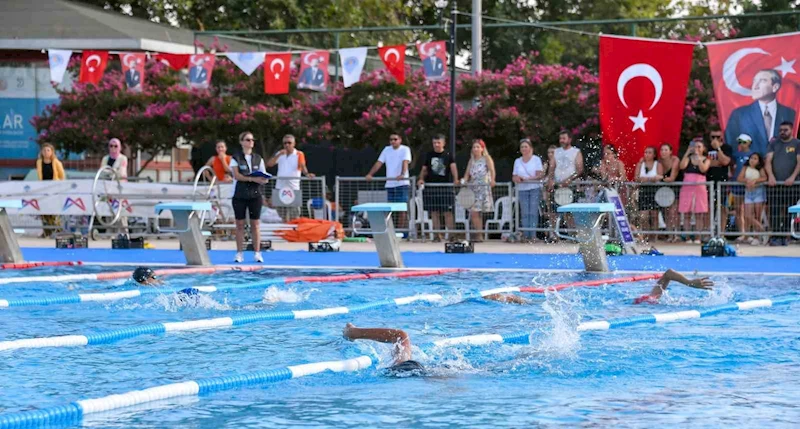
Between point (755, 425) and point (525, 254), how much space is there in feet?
38.2

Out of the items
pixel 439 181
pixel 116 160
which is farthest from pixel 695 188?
pixel 116 160

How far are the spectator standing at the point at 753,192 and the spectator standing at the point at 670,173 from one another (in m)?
0.95

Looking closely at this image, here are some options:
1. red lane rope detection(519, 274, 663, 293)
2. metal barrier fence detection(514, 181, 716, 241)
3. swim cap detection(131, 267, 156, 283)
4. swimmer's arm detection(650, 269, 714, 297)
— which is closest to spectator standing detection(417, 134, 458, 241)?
metal barrier fence detection(514, 181, 716, 241)

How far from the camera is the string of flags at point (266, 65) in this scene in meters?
22.6

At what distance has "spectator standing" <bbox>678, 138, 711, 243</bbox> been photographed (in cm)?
1841

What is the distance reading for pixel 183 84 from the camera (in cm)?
2798

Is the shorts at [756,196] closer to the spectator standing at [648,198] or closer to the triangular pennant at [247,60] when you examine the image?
the spectator standing at [648,198]

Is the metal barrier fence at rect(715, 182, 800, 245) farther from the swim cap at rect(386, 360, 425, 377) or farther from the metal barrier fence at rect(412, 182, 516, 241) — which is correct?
the swim cap at rect(386, 360, 425, 377)

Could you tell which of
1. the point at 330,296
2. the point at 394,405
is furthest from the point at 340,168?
the point at 394,405

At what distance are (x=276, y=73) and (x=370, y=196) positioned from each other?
183 inches

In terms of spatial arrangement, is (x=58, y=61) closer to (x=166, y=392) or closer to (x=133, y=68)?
(x=133, y=68)

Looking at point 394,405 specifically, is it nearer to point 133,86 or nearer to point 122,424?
point 122,424

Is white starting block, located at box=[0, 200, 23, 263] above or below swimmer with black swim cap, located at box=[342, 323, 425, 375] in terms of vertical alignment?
above

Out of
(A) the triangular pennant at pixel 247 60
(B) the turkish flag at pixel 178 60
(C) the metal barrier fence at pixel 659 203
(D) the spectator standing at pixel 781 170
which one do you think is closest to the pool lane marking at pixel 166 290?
(C) the metal barrier fence at pixel 659 203
